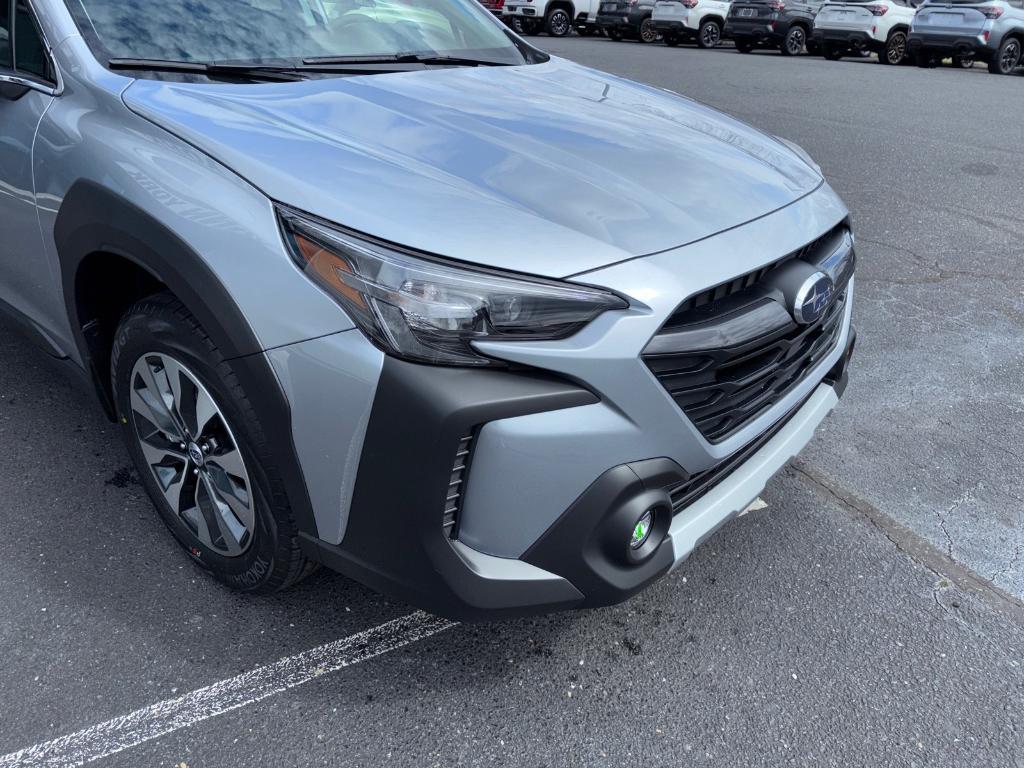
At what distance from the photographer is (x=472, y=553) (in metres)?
1.83

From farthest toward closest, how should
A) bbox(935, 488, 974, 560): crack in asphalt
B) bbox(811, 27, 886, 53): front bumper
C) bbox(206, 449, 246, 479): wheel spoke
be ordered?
bbox(811, 27, 886, 53): front bumper → bbox(935, 488, 974, 560): crack in asphalt → bbox(206, 449, 246, 479): wheel spoke

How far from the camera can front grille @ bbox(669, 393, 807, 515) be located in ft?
6.69

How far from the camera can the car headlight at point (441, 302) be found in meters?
1.73

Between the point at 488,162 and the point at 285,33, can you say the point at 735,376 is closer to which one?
the point at 488,162

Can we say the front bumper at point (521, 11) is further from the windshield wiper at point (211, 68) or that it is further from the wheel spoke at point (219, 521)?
the wheel spoke at point (219, 521)

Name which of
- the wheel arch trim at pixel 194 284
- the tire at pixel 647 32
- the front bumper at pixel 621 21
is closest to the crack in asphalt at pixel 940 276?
the wheel arch trim at pixel 194 284

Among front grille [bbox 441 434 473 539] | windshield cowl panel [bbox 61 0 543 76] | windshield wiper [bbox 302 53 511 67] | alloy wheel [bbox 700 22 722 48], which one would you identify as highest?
windshield cowl panel [bbox 61 0 543 76]

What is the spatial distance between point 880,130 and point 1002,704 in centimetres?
740

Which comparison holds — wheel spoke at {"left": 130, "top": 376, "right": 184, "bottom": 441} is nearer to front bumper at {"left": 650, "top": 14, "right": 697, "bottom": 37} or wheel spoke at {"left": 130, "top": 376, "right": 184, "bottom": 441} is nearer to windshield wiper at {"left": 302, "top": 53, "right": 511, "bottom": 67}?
windshield wiper at {"left": 302, "top": 53, "right": 511, "bottom": 67}

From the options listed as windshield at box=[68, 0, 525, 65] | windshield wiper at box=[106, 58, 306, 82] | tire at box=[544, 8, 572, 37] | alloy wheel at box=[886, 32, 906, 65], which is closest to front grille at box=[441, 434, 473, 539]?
windshield wiper at box=[106, 58, 306, 82]

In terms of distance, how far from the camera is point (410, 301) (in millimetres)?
1729

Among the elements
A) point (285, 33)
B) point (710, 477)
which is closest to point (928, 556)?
point (710, 477)

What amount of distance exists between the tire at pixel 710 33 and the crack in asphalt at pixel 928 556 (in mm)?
18221

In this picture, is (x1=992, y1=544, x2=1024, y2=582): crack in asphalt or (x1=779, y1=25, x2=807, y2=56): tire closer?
(x1=992, y1=544, x2=1024, y2=582): crack in asphalt
